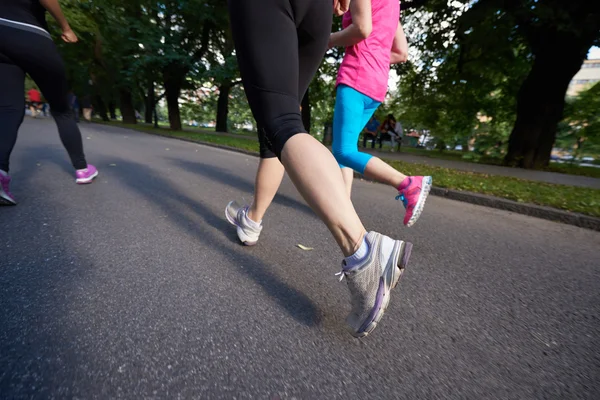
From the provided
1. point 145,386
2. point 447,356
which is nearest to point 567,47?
point 447,356

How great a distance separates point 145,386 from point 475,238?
2.49m

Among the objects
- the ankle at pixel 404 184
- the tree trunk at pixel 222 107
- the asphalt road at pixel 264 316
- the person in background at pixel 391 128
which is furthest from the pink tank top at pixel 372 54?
the tree trunk at pixel 222 107

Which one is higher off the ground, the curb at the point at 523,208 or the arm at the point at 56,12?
the arm at the point at 56,12

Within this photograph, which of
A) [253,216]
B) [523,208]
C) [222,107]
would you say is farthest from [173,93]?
[523,208]

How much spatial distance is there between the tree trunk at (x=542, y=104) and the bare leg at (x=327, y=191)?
10056 millimetres

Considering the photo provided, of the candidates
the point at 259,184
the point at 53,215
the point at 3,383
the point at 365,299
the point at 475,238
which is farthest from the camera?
the point at 475,238

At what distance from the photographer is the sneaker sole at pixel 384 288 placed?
98cm

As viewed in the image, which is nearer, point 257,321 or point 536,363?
point 536,363

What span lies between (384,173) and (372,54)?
89 cm

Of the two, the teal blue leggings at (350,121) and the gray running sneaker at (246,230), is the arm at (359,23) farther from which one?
the gray running sneaker at (246,230)

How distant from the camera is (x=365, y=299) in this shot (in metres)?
0.99

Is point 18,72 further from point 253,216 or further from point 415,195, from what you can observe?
point 415,195

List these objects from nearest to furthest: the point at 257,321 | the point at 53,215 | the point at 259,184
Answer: the point at 257,321, the point at 259,184, the point at 53,215

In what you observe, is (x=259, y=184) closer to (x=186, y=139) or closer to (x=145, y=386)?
(x=145, y=386)
